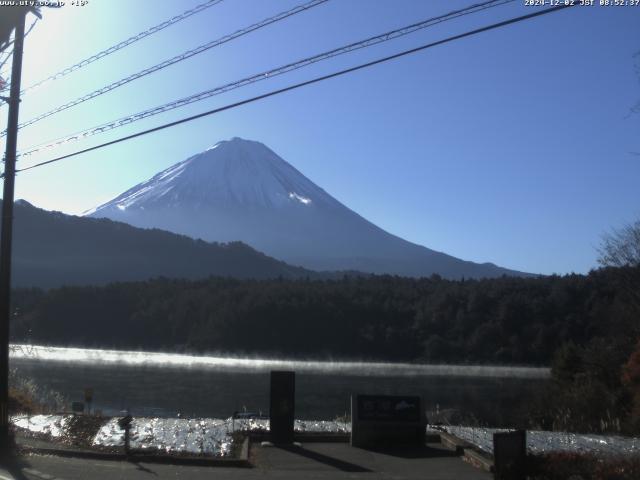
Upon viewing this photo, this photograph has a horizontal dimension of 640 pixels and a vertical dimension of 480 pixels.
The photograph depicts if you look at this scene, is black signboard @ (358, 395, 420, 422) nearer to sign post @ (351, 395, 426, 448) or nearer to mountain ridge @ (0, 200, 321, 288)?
sign post @ (351, 395, 426, 448)

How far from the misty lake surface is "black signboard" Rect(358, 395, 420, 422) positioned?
7.18 metres

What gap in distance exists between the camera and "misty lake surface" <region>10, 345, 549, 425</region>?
94.8ft

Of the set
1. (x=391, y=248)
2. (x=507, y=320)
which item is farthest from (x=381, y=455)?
(x=391, y=248)

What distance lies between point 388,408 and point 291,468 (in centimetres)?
283

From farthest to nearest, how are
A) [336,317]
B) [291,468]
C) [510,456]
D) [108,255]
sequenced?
1. [108,255]
2. [336,317]
3. [291,468]
4. [510,456]

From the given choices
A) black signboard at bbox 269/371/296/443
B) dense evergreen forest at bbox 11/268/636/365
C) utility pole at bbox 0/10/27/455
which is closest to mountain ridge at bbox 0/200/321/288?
dense evergreen forest at bbox 11/268/636/365

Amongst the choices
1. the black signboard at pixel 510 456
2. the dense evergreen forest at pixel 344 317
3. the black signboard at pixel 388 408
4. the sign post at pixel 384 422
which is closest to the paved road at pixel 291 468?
the sign post at pixel 384 422

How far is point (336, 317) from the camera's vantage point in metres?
64.2

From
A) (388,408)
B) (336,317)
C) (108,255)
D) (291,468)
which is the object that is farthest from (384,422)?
(108,255)

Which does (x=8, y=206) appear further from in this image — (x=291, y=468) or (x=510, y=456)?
(x=510, y=456)

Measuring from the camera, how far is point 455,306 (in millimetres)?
61688

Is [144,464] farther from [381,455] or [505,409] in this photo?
[505,409]

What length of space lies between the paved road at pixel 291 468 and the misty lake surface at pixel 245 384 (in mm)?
8296

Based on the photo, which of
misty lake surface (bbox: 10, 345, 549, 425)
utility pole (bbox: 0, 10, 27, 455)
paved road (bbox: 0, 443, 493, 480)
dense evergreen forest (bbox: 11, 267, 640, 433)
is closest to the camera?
paved road (bbox: 0, 443, 493, 480)
